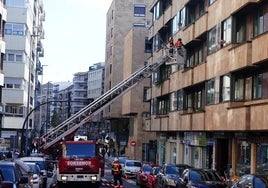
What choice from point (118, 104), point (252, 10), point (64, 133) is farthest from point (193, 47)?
point (118, 104)

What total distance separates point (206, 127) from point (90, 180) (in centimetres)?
847

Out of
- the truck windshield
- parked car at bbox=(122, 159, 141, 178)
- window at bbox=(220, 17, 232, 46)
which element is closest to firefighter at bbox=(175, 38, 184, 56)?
parked car at bbox=(122, 159, 141, 178)

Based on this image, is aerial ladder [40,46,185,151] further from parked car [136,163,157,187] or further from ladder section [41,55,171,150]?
parked car [136,163,157,187]

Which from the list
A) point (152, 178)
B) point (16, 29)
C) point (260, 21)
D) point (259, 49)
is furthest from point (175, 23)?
point (259, 49)

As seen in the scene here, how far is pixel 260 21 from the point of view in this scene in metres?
28.8

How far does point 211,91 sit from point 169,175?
28.3 feet

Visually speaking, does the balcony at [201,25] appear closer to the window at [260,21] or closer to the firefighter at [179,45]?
the firefighter at [179,45]

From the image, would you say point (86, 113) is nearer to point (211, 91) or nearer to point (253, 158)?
point (211, 91)

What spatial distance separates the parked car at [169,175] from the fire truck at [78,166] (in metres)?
3.24

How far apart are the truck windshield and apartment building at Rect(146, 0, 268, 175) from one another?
Result: 22.3 feet

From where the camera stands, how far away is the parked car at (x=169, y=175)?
27.0 meters

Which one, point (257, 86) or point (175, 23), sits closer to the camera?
point (257, 86)

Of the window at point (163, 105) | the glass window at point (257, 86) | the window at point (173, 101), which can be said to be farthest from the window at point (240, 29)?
the window at point (163, 105)

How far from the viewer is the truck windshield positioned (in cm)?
3064
